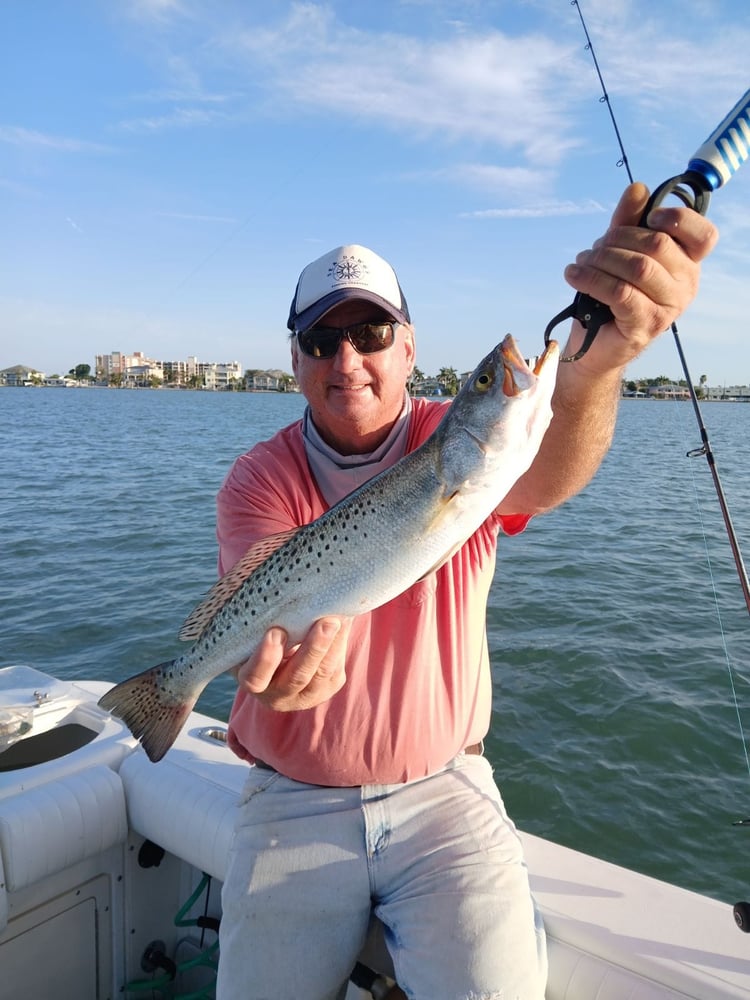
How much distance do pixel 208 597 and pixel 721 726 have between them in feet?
24.9

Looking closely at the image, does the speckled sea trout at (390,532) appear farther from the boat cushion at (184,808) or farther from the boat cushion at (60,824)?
the boat cushion at (60,824)

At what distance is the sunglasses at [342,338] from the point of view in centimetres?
368

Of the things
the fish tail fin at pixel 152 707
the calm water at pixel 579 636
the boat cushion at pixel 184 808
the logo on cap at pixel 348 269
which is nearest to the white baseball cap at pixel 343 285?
the logo on cap at pixel 348 269

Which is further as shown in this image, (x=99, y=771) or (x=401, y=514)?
(x=99, y=771)

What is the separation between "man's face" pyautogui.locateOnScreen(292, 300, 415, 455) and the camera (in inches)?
144

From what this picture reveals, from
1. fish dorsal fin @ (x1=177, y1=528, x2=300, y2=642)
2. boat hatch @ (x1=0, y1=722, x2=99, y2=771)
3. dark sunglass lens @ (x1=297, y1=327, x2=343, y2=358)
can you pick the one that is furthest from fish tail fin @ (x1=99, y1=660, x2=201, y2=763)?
boat hatch @ (x1=0, y1=722, x2=99, y2=771)

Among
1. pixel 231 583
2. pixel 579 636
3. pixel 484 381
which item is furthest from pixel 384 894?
pixel 579 636

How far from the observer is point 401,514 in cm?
290

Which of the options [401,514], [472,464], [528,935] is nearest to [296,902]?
[528,935]

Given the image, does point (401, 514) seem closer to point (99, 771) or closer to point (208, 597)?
point (208, 597)

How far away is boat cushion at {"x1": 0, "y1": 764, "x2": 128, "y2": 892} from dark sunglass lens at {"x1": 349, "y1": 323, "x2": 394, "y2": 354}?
10.1ft

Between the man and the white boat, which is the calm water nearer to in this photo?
the white boat

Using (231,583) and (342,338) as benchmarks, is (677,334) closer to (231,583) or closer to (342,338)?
(342,338)

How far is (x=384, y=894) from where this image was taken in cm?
313
